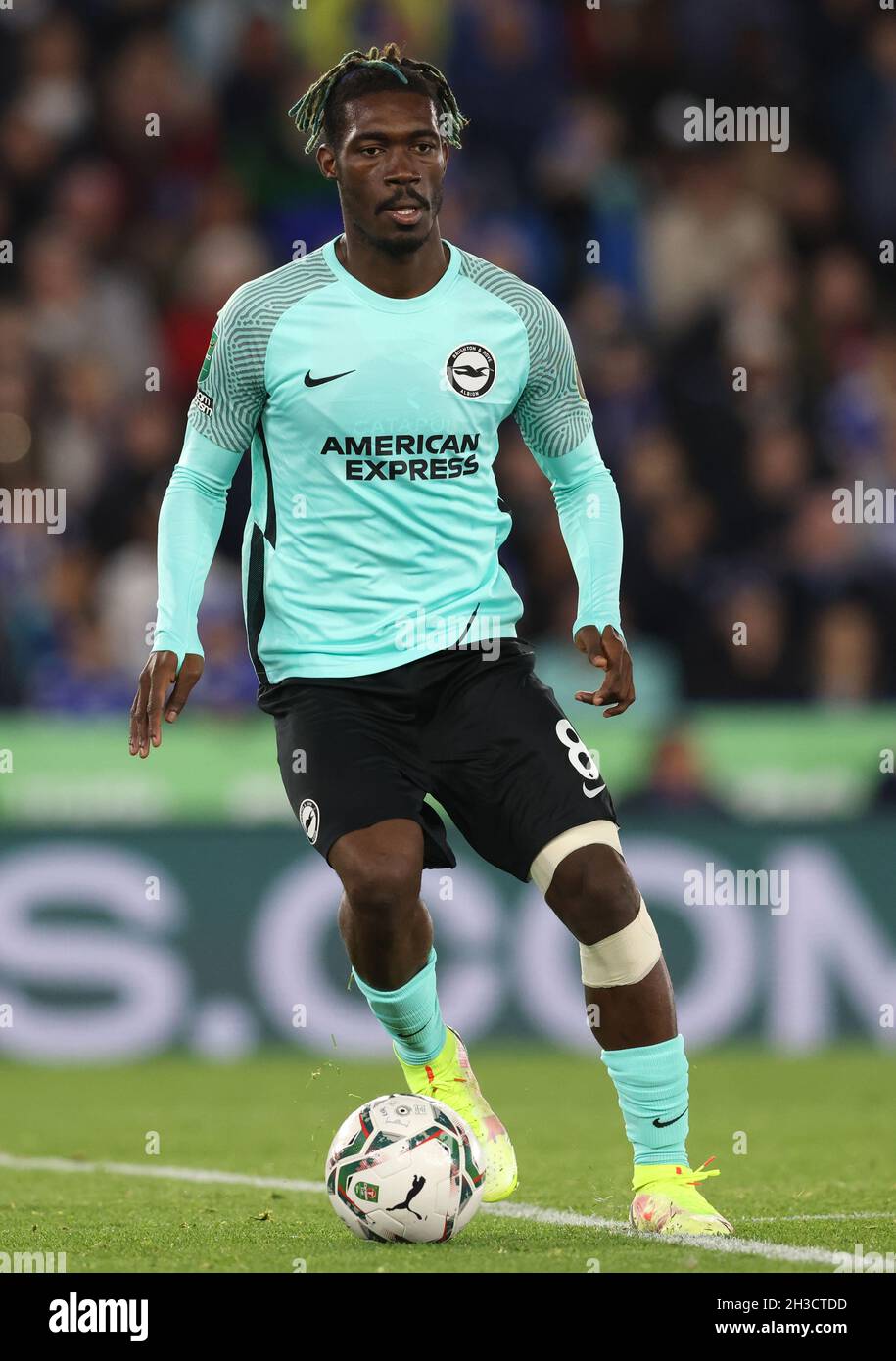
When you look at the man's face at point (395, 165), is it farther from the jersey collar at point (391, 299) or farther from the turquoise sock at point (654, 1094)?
the turquoise sock at point (654, 1094)

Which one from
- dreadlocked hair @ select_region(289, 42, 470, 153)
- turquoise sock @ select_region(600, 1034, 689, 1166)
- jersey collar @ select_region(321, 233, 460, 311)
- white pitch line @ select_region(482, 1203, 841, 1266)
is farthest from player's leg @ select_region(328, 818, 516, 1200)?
dreadlocked hair @ select_region(289, 42, 470, 153)

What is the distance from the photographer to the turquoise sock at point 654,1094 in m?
4.95

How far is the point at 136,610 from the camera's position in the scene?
34.9 ft

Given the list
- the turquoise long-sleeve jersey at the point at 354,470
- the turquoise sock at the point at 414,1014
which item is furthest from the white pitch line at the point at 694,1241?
the turquoise long-sleeve jersey at the point at 354,470

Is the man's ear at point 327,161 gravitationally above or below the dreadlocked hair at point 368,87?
below

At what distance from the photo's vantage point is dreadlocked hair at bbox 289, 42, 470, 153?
518cm

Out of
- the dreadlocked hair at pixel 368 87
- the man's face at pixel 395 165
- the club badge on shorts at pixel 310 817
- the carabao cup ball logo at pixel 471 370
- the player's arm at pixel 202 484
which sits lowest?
the club badge on shorts at pixel 310 817

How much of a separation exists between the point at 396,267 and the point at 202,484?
0.70m

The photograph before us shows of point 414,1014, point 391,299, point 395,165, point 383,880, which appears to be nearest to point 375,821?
point 383,880

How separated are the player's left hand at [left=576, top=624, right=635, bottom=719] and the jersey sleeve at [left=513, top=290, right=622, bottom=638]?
0.25ft

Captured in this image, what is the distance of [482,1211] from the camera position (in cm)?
546

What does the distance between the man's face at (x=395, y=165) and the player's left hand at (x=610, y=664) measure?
3.36 ft

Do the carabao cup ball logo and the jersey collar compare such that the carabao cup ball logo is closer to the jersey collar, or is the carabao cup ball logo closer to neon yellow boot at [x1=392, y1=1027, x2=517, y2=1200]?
the jersey collar
